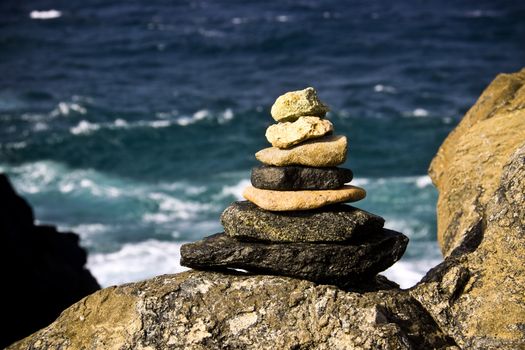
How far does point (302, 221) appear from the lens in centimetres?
1078

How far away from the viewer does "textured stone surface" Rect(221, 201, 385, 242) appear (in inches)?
421

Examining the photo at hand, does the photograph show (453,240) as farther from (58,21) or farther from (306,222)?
(58,21)

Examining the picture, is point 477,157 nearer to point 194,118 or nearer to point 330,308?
point 330,308

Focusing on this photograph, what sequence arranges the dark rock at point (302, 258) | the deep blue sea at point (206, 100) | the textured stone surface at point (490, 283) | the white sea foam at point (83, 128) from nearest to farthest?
1. the textured stone surface at point (490, 283)
2. the dark rock at point (302, 258)
3. the deep blue sea at point (206, 100)
4. the white sea foam at point (83, 128)

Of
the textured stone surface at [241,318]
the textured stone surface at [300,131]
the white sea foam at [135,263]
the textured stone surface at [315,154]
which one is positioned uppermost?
the textured stone surface at [300,131]

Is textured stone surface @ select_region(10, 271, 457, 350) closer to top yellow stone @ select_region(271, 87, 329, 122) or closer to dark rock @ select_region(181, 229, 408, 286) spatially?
dark rock @ select_region(181, 229, 408, 286)

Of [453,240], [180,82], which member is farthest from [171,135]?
[453,240]

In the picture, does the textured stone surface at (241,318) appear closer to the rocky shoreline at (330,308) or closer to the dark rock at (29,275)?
the rocky shoreline at (330,308)

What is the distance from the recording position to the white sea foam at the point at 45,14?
83312mm

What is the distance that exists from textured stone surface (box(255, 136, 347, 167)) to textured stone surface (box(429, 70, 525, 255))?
6.94 feet

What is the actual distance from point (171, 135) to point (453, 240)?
3564 cm

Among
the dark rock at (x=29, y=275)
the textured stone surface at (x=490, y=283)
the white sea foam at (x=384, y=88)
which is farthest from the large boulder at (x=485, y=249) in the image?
the white sea foam at (x=384, y=88)

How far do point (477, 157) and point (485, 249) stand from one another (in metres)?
2.39

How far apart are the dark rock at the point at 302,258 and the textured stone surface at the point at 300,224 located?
95 mm
